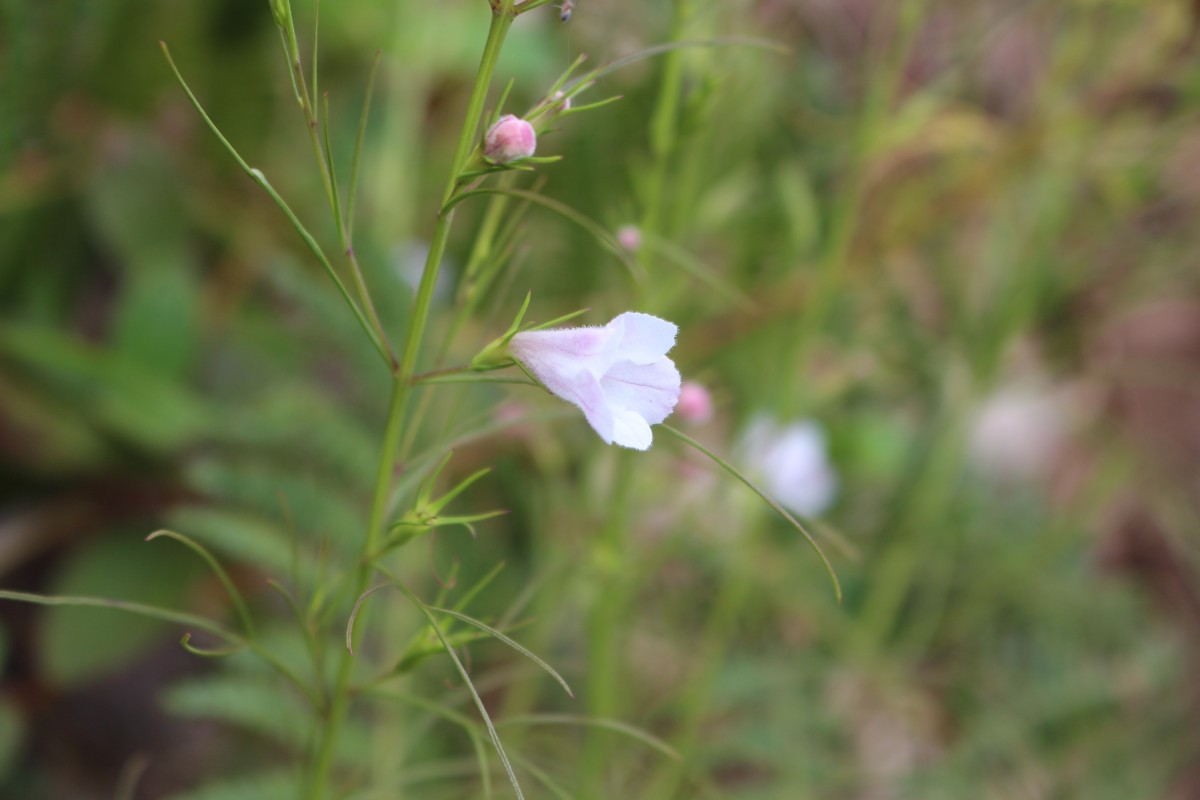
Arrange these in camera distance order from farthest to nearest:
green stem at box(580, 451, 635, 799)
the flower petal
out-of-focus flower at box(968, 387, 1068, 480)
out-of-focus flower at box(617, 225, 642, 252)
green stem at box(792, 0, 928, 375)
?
out-of-focus flower at box(968, 387, 1068, 480) → green stem at box(792, 0, 928, 375) → green stem at box(580, 451, 635, 799) → out-of-focus flower at box(617, 225, 642, 252) → the flower petal

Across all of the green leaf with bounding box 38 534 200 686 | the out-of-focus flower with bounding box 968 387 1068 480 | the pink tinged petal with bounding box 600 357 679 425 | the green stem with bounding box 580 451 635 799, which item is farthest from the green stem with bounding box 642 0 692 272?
the out-of-focus flower with bounding box 968 387 1068 480

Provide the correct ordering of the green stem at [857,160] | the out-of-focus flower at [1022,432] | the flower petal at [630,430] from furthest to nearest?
1. the out-of-focus flower at [1022,432]
2. the green stem at [857,160]
3. the flower petal at [630,430]

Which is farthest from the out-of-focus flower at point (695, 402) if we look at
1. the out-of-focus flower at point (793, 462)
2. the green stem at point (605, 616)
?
the out-of-focus flower at point (793, 462)

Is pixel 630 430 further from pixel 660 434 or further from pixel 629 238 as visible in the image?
pixel 660 434

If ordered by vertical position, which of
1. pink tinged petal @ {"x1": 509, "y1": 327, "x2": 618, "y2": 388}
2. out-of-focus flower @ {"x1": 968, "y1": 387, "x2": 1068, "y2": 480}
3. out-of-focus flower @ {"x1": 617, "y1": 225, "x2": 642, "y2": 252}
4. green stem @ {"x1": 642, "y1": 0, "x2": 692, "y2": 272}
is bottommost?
pink tinged petal @ {"x1": 509, "y1": 327, "x2": 618, "y2": 388}

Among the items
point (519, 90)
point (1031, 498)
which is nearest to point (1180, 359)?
point (1031, 498)

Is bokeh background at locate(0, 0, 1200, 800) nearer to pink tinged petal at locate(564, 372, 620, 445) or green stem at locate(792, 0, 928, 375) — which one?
green stem at locate(792, 0, 928, 375)

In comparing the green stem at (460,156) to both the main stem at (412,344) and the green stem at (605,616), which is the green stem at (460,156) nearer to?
the main stem at (412,344)
